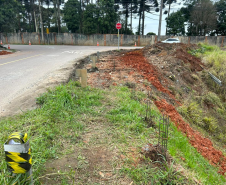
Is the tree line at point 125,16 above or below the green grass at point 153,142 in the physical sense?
above

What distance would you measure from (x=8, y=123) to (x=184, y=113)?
222 inches

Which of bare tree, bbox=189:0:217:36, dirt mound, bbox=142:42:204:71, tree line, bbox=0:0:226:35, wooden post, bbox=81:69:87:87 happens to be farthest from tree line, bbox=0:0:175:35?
wooden post, bbox=81:69:87:87

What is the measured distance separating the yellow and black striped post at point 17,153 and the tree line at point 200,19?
42.5 meters

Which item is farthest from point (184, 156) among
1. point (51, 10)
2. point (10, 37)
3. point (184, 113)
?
point (51, 10)

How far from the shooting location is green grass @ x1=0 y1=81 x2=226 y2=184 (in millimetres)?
2650

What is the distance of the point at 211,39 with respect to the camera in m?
34.2

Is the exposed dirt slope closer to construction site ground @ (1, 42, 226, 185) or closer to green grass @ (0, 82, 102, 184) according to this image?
construction site ground @ (1, 42, 226, 185)

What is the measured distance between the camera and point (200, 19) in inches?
1468

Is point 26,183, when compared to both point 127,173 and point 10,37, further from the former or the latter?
point 10,37

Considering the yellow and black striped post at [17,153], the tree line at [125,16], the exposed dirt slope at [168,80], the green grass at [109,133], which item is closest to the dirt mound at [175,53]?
the exposed dirt slope at [168,80]

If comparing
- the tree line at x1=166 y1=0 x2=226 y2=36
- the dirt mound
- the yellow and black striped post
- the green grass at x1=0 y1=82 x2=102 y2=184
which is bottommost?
the green grass at x1=0 y1=82 x2=102 y2=184

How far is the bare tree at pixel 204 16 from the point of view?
1437 inches

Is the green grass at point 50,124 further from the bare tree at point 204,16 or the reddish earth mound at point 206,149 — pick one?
the bare tree at point 204,16

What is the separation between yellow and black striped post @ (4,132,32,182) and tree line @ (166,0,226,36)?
42527mm
